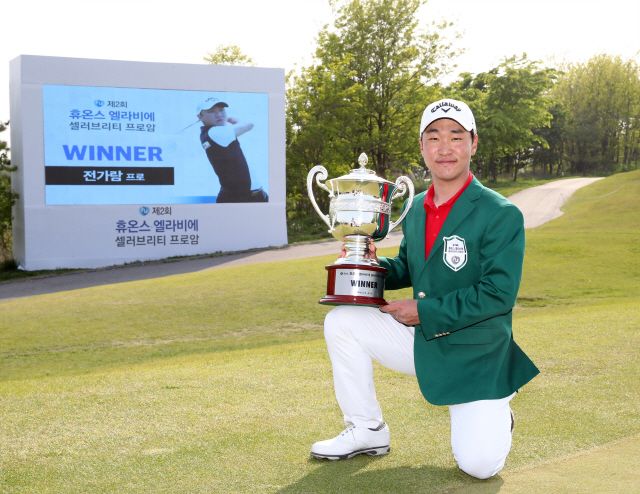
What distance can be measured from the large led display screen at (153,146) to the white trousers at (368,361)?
19.1 m

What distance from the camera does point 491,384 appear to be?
2.88 meters

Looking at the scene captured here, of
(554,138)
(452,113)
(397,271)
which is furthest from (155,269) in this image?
(554,138)

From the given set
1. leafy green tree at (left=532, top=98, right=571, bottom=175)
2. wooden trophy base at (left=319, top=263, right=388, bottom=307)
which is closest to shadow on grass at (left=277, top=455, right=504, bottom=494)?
wooden trophy base at (left=319, top=263, right=388, bottom=307)

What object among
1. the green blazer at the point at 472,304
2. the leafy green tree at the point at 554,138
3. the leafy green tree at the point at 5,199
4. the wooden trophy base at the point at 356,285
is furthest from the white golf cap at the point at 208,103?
the leafy green tree at the point at 554,138

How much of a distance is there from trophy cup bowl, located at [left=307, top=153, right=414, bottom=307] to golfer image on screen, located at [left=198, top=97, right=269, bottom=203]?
19.1 m

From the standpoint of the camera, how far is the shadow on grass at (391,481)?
271 cm

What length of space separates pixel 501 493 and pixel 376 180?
5.36 ft

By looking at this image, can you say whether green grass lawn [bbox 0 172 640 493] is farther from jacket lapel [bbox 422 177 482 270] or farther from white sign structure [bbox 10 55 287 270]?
white sign structure [bbox 10 55 287 270]

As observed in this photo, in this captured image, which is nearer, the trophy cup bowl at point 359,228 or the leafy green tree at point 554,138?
the trophy cup bowl at point 359,228

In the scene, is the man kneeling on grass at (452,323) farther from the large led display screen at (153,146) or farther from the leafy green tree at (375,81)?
the leafy green tree at (375,81)

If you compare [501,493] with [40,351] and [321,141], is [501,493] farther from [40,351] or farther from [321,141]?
[321,141]

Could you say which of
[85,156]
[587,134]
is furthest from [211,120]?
[587,134]

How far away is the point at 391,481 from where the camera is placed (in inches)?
111

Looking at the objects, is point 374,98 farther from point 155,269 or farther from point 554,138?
point 554,138
